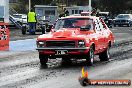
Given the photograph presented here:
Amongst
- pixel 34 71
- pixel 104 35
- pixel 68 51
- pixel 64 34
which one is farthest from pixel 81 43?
pixel 104 35

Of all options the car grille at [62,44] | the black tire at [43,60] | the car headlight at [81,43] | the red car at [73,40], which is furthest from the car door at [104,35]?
the black tire at [43,60]

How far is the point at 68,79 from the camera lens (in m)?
12.5

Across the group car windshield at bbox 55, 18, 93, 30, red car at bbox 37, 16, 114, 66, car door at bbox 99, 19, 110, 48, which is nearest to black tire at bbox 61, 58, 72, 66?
red car at bbox 37, 16, 114, 66

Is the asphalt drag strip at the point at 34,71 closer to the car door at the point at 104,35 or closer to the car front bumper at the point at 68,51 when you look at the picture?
the car front bumper at the point at 68,51

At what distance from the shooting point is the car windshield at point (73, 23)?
1688 centimetres

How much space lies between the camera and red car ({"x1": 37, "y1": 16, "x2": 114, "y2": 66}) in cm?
1548

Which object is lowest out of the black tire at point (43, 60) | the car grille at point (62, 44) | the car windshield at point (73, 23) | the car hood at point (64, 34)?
the black tire at point (43, 60)

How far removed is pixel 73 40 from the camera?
50.8 ft

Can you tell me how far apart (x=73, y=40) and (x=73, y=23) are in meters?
1.65

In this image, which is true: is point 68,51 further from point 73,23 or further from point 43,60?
point 73,23

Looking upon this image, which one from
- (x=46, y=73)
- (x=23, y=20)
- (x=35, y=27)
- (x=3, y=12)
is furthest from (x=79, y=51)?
(x=23, y=20)

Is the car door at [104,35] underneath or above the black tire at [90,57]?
above

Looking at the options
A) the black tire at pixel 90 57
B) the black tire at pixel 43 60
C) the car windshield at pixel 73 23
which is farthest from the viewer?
the car windshield at pixel 73 23

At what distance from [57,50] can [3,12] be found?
832 centimetres
